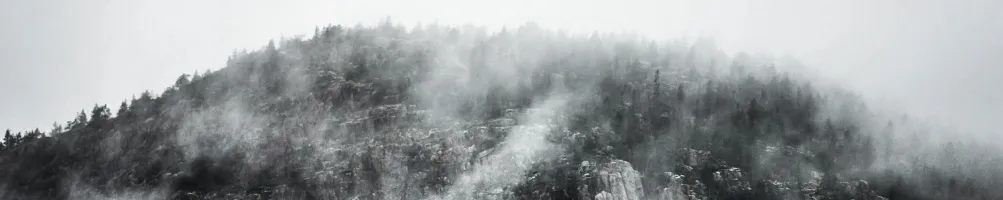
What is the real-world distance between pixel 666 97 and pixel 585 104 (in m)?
18.9

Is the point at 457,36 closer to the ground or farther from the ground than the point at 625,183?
farther from the ground

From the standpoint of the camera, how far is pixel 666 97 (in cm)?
15125

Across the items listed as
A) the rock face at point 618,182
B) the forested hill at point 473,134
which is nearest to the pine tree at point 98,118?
the forested hill at point 473,134

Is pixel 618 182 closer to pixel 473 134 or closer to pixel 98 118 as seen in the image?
pixel 473 134

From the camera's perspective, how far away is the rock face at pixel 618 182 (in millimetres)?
118812

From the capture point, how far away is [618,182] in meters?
121

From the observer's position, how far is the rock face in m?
119

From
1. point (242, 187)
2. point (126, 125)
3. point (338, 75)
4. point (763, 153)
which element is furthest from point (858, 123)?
point (126, 125)

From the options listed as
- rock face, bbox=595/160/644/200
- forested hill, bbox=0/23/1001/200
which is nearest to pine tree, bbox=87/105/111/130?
forested hill, bbox=0/23/1001/200

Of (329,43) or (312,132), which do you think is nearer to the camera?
(312,132)

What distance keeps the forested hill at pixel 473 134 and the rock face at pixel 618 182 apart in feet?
0.78

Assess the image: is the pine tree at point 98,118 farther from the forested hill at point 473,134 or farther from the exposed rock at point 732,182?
the exposed rock at point 732,182

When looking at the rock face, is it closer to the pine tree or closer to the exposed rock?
the exposed rock

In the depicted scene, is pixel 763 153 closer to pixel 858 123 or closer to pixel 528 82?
pixel 858 123
